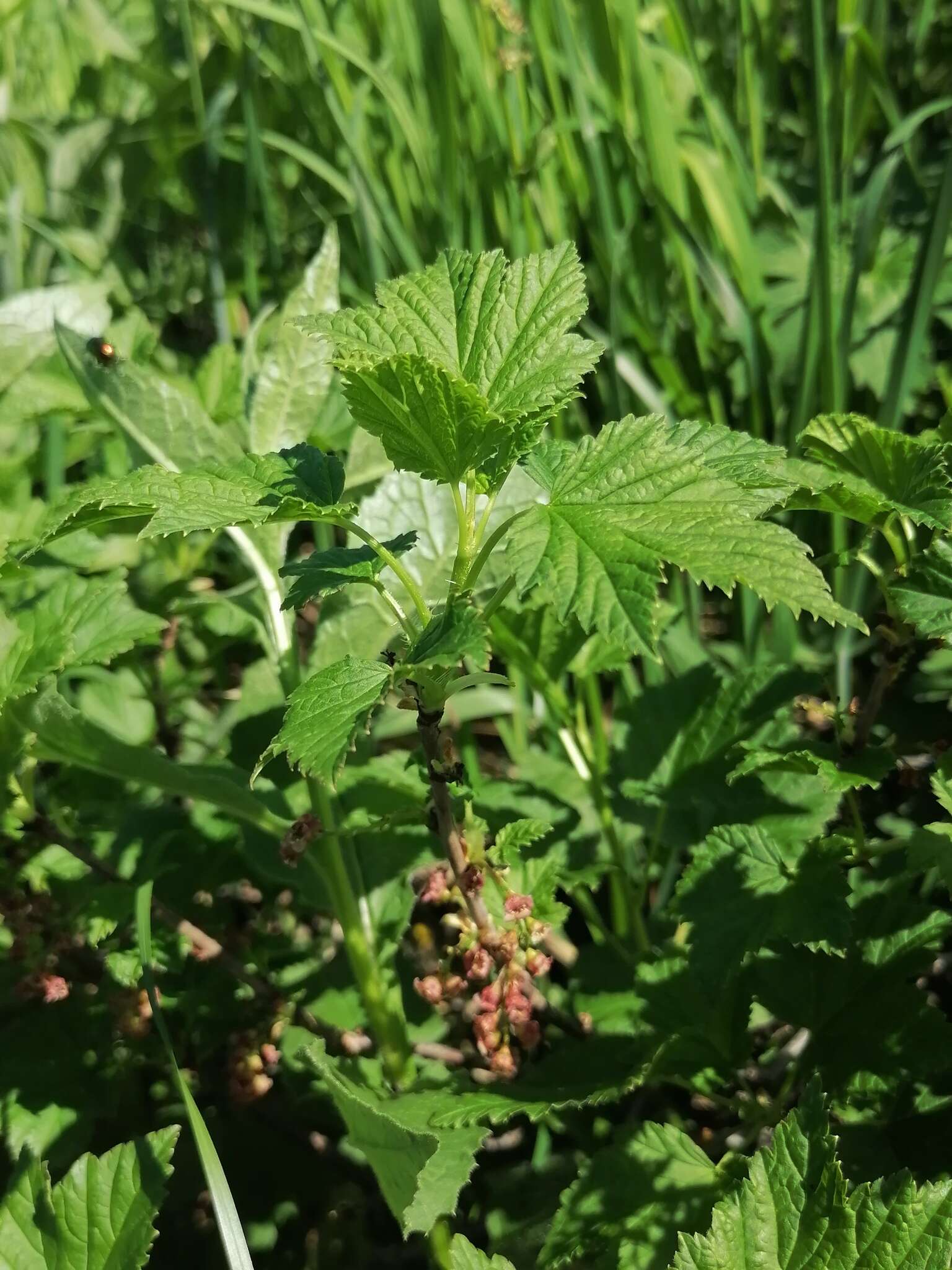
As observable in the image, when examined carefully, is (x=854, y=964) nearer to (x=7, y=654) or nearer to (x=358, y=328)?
(x=358, y=328)

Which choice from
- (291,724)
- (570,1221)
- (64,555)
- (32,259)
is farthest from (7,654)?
(32,259)

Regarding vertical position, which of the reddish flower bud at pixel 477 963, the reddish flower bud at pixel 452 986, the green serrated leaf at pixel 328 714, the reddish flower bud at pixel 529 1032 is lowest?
the reddish flower bud at pixel 529 1032

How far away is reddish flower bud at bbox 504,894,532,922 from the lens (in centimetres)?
96

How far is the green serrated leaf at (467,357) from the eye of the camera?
75cm

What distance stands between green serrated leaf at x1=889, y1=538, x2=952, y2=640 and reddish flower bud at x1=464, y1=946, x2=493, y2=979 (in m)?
0.46

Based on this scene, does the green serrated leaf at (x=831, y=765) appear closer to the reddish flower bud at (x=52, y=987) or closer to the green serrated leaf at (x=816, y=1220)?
the green serrated leaf at (x=816, y=1220)

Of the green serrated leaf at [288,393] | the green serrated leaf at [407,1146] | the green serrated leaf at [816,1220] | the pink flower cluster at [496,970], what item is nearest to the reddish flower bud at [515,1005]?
the pink flower cluster at [496,970]

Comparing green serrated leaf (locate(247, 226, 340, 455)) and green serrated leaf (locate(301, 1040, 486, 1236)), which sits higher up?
green serrated leaf (locate(247, 226, 340, 455))

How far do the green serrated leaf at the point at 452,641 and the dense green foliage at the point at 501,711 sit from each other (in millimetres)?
10

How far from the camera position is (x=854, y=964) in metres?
1.05

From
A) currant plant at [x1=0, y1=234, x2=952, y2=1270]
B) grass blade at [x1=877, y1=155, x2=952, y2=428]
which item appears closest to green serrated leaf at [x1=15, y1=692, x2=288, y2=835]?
→ currant plant at [x1=0, y1=234, x2=952, y2=1270]

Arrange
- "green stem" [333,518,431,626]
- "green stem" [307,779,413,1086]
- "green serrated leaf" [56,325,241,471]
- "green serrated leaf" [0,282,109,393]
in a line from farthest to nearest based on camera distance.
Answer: "green serrated leaf" [0,282,109,393] → "green serrated leaf" [56,325,241,471] → "green stem" [307,779,413,1086] → "green stem" [333,518,431,626]

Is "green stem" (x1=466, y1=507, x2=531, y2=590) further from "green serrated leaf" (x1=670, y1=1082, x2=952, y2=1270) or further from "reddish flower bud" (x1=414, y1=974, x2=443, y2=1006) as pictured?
"green serrated leaf" (x1=670, y1=1082, x2=952, y2=1270)

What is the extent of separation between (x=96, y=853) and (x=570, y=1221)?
0.67 meters
